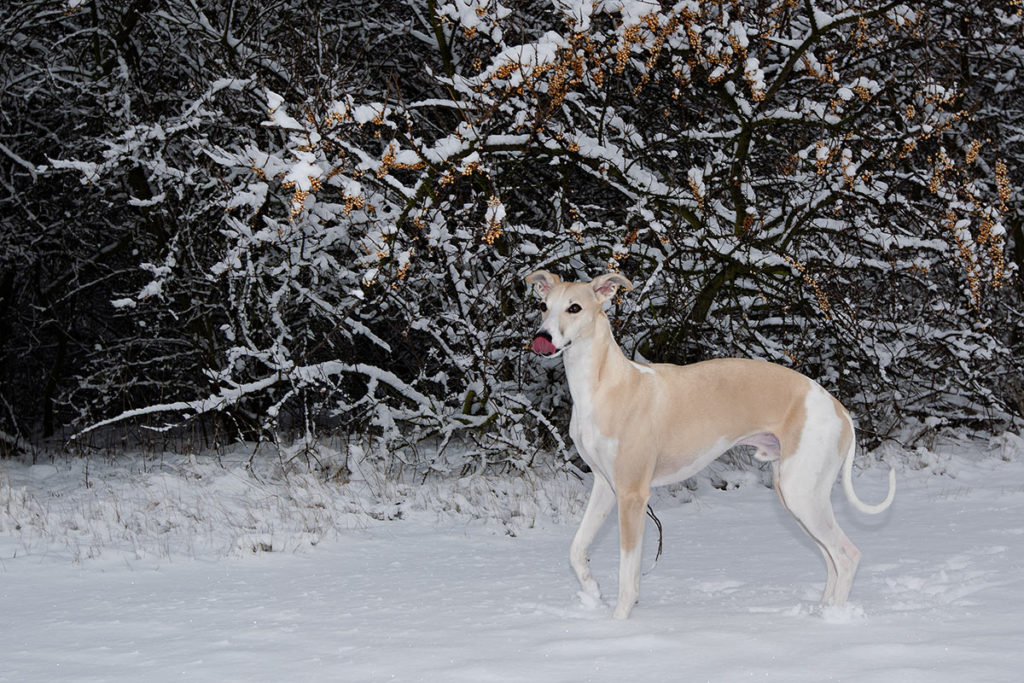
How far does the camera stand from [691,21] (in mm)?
7824

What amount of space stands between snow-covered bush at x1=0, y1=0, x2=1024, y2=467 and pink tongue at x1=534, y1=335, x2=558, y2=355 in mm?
2446

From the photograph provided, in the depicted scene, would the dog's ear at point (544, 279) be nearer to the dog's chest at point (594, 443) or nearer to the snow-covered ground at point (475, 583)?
the dog's chest at point (594, 443)

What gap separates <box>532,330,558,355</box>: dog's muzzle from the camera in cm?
475

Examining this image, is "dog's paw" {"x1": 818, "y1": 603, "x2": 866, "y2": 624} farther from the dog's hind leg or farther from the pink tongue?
the pink tongue

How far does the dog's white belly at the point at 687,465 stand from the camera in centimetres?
507

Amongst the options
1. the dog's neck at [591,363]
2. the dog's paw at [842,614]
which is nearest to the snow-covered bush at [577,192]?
the dog's neck at [591,363]

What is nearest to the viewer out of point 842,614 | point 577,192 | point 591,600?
point 842,614

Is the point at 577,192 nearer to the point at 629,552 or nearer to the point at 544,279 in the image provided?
the point at 544,279

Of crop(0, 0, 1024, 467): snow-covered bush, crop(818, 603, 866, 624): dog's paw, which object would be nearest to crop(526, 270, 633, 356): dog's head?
crop(818, 603, 866, 624): dog's paw

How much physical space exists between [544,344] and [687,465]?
0.95 meters

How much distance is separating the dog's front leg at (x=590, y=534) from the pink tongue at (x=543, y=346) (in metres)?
A: 0.69

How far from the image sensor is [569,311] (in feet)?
16.3

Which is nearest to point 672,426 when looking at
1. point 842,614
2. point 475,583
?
point 842,614

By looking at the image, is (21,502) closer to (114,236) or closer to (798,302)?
(114,236)
